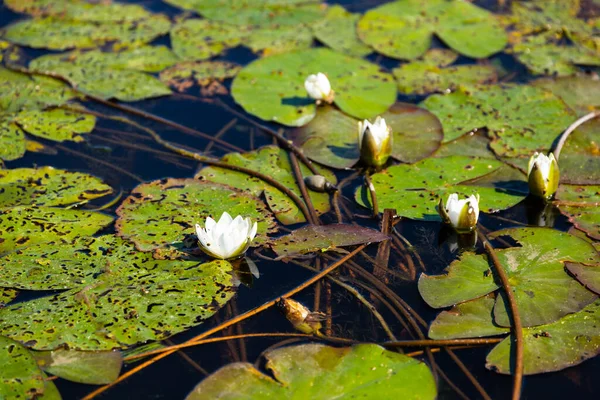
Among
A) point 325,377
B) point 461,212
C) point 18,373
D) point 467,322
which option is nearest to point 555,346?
point 467,322

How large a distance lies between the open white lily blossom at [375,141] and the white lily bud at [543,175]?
98 centimetres

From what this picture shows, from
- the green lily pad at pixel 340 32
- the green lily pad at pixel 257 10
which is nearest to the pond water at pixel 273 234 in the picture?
the green lily pad at pixel 340 32

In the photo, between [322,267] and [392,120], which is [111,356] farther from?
[392,120]

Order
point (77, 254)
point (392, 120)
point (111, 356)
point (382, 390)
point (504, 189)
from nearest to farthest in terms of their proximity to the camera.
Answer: point (382, 390)
point (111, 356)
point (77, 254)
point (504, 189)
point (392, 120)

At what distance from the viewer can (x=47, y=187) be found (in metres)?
4.52

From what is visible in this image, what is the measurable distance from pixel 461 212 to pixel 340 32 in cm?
307

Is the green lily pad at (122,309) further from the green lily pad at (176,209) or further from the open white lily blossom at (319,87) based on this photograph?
the open white lily blossom at (319,87)

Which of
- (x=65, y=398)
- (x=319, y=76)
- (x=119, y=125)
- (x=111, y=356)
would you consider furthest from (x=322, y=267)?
(x=119, y=125)

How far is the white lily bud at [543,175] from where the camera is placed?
14.0 feet

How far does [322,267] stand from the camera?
389 centimetres

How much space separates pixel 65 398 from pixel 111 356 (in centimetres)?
28

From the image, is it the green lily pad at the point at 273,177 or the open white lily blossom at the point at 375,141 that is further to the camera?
the open white lily blossom at the point at 375,141

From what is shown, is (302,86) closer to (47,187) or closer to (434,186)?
(434,186)

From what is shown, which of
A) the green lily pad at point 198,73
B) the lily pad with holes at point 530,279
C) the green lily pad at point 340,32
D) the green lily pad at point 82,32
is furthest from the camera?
the green lily pad at point 82,32
